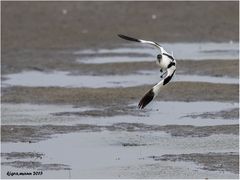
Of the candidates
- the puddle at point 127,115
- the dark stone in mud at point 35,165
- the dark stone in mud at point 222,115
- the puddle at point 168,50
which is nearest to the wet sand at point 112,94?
the puddle at point 127,115

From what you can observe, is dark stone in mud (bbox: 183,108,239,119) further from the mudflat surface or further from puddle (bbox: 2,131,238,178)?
the mudflat surface

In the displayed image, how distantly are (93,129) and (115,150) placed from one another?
1.74 meters

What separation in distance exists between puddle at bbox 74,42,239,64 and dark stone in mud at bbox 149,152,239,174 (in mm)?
10010

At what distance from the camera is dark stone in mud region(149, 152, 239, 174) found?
12602 mm

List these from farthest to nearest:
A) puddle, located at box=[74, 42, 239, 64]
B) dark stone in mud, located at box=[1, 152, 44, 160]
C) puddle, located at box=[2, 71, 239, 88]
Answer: puddle, located at box=[74, 42, 239, 64], puddle, located at box=[2, 71, 239, 88], dark stone in mud, located at box=[1, 152, 44, 160]

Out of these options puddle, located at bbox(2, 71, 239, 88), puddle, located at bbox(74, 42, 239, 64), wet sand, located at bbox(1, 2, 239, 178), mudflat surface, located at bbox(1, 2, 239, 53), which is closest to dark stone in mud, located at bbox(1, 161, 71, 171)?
wet sand, located at bbox(1, 2, 239, 178)

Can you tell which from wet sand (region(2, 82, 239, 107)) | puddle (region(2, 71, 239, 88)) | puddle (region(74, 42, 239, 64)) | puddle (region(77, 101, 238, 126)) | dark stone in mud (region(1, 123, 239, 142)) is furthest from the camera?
puddle (region(74, 42, 239, 64))

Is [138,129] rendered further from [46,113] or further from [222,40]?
[222,40]

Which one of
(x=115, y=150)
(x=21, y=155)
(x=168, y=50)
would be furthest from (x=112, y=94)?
(x=168, y=50)

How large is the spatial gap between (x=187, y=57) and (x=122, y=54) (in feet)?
6.32

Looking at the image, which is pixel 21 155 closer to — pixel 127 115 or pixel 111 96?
pixel 127 115

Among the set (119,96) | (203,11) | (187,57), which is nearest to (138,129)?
(119,96)

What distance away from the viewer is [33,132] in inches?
600

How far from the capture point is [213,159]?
13.1 metres
